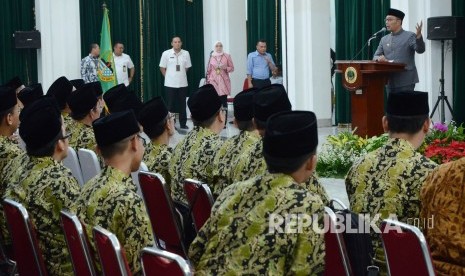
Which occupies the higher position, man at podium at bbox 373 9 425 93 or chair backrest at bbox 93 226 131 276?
man at podium at bbox 373 9 425 93

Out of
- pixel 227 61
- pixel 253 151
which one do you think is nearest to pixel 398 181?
pixel 253 151

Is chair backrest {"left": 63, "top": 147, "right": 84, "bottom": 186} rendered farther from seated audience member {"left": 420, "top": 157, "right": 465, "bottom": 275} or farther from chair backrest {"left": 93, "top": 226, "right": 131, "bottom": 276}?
seated audience member {"left": 420, "top": 157, "right": 465, "bottom": 275}

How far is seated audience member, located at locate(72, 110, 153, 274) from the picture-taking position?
10.6 ft

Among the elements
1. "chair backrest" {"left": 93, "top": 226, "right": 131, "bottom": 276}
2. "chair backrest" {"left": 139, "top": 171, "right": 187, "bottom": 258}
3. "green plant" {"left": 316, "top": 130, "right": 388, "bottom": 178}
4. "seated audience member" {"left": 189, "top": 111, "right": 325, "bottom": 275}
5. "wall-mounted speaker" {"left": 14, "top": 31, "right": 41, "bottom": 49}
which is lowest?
"green plant" {"left": 316, "top": 130, "right": 388, "bottom": 178}

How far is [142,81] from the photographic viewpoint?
17016 millimetres

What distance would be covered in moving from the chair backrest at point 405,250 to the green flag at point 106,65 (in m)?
11.3

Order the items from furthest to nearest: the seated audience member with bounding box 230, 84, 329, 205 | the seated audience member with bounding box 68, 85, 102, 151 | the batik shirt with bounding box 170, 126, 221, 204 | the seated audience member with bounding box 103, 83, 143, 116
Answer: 1. the seated audience member with bounding box 68, 85, 102, 151
2. the seated audience member with bounding box 103, 83, 143, 116
3. the batik shirt with bounding box 170, 126, 221, 204
4. the seated audience member with bounding box 230, 84, 329, 205

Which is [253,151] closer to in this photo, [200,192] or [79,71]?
[200,192]

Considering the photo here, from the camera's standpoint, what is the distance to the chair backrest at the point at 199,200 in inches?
166

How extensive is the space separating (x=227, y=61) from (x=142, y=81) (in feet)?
8.64

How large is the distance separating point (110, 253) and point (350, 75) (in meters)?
7.93

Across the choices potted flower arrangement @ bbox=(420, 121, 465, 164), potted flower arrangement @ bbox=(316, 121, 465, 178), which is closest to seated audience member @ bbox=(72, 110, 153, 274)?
potted flower arrangement @ bbox=(420, 121, 465, 164)

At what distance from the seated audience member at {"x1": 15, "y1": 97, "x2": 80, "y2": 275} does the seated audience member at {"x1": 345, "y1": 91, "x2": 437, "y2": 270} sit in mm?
1233

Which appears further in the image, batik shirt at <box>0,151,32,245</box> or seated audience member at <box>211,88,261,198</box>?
seated audience member at <box>211,88,261,198</box>
